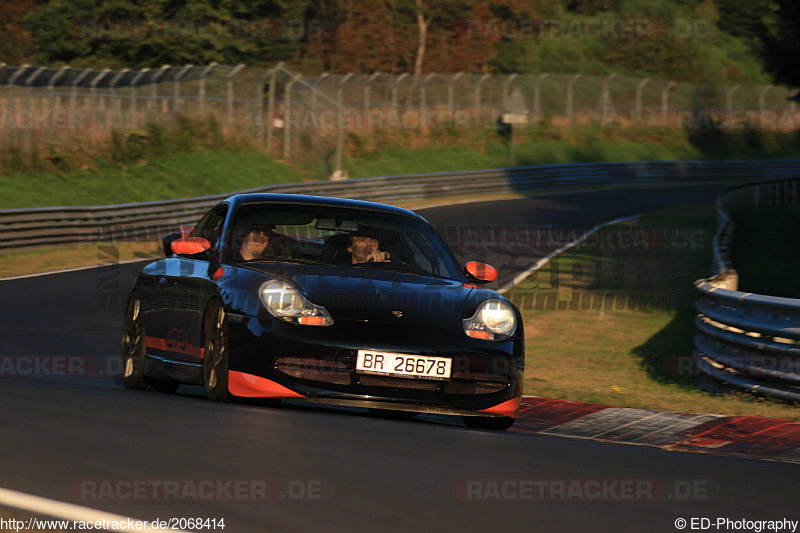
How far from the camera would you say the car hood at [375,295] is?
704 centimetres

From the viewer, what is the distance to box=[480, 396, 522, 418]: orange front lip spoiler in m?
7.21

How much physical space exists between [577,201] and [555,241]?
12574mm

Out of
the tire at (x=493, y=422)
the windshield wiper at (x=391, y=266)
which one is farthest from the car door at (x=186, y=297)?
the tire at (x=493, y=422)

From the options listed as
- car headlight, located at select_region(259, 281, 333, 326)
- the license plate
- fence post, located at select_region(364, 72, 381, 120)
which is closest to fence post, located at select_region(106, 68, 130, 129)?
fence post, located at select_region(364, 72, 381, 120)

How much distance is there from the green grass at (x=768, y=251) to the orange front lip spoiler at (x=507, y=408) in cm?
935

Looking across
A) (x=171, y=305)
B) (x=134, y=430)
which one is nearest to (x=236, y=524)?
(x=134, y=430)

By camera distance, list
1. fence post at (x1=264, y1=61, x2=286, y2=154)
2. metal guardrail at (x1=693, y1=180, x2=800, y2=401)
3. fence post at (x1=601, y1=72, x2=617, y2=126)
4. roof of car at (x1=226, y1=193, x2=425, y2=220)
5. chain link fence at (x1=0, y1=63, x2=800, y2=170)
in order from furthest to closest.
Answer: fence post at (x1=601, y1=72, x2=617, y2=126), fence post at (x1=264, y1=61, x2=286, y2=154), chain link fence at (x1=0, y1=63, x2=800, y2=170), metal guardrail at (x1=693, y1=180, x2=800, y2=401), roof of car at (x1=226, y1=193, x2=425, y2=220)

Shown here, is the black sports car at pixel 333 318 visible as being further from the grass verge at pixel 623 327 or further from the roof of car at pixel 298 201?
the grass verge at pixel 623 327

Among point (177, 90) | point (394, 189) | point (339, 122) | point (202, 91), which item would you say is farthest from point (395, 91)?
point (177, 90)

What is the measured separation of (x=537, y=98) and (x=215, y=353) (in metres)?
47.2

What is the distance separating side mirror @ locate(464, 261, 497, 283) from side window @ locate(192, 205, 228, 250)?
5.73 feet

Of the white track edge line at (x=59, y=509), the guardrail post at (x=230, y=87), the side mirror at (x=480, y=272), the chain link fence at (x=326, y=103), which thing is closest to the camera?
the white track edge line at (x=59, y=509)

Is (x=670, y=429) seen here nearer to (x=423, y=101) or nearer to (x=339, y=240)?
(x=339, y=240)

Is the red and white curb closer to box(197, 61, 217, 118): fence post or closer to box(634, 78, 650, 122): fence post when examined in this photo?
box(197, 61, 217, 118): fence post
